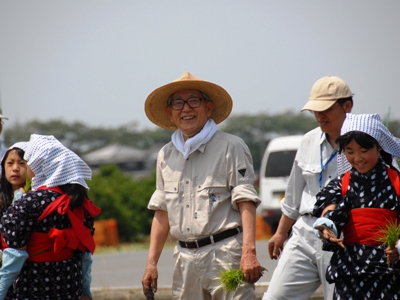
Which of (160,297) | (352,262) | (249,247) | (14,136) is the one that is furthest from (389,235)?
(14,136)

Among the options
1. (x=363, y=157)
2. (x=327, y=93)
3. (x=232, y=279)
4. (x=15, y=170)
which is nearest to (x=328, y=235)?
(x=363, y=157)

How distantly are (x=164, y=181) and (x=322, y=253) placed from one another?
127cm

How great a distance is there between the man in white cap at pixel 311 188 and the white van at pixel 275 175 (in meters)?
13.4

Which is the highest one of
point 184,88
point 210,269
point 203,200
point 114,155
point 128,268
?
point 184,88

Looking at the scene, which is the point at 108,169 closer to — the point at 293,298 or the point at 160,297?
the point at 160,297

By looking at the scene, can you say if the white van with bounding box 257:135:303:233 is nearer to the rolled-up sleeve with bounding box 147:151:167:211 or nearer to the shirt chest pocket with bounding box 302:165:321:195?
the shirt chest pocket with bounding box 302:165:321:195

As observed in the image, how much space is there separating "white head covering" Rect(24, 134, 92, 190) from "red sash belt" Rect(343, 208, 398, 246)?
188 centimetres

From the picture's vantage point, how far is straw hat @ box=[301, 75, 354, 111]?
19.2ft

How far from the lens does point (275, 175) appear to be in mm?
19766

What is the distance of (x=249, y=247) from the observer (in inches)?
209

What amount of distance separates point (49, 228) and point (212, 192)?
117cm

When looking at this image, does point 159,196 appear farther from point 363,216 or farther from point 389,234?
point 389,234

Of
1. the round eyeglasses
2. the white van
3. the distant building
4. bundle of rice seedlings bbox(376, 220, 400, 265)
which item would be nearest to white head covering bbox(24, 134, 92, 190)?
the round eyeglasses

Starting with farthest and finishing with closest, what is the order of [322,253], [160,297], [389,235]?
[160,297] < [322,253] < [389,235]
